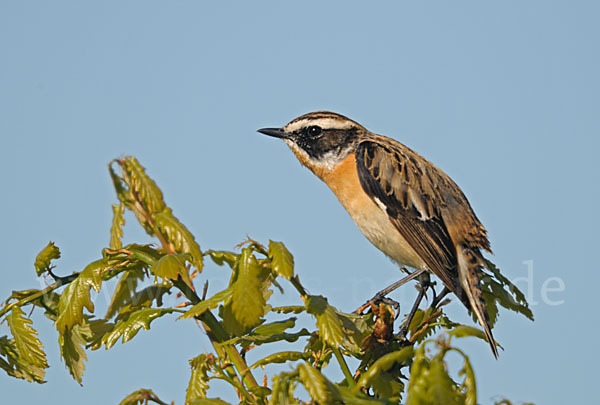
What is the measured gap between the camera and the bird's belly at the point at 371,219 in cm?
750

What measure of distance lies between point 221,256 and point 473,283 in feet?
8.73

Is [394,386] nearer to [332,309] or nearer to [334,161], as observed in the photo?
[332,309]

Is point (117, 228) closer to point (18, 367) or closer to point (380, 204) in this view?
point (18, 367)

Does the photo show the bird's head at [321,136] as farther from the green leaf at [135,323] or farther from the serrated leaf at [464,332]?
the serrated leaf at [464,332]

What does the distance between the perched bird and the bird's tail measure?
0.02 meters

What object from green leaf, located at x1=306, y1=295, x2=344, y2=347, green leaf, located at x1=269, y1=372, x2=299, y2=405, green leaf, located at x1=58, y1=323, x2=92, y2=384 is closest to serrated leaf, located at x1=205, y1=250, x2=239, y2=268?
green leaf, located at x1=58, y1=323, x2=92, y2=384

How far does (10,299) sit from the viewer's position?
4.34 meters

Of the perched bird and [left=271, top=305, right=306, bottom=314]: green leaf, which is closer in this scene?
[left=271, top=305, right=306, bottom=314]: green leaf

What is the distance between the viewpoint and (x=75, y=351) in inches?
173

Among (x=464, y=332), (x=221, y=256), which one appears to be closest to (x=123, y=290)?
(x=221, y=256)

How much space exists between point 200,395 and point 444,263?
3887mm

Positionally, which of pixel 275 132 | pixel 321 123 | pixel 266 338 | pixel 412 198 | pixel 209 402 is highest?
pixel 275 132

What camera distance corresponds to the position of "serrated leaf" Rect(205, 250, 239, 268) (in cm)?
464

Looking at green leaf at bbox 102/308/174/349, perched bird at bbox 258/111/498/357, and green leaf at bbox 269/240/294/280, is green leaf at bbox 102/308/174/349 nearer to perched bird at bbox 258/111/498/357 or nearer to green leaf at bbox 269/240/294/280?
green leaf at bbox 269/240/294/280
